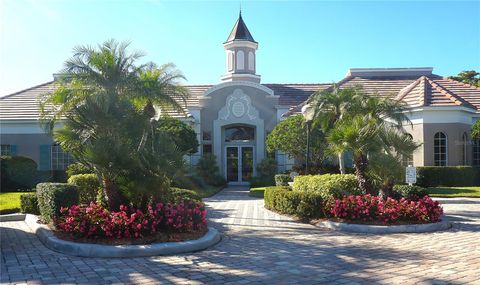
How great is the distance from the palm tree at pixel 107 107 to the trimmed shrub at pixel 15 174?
1020 cm

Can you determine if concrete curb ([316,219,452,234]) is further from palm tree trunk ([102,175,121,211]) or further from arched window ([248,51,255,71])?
arched window ([248,51,255,71])

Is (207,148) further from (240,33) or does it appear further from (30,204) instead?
(30,204)

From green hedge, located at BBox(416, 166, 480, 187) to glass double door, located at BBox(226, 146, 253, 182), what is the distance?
10.0m

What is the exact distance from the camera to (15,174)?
21.1 m

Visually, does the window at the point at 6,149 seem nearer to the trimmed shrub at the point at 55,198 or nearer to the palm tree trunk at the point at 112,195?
the trimmed shrub at the point at 55,198

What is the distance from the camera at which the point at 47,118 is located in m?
A: 12.6

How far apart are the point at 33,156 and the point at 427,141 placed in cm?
2203

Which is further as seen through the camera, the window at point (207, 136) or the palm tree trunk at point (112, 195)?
the window at point (207, 136)

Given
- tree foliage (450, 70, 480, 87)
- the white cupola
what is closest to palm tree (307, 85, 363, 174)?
the white cupola

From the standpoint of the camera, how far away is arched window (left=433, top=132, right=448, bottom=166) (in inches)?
939

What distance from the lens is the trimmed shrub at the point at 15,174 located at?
69.2 feet

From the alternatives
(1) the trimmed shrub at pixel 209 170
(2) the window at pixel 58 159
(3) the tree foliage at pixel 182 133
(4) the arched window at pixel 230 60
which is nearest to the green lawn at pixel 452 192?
(3) the tree foliage at pixel 182 133

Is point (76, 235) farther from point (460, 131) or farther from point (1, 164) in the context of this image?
point (460, 131)

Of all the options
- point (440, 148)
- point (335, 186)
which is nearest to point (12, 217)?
point (335, 186)
